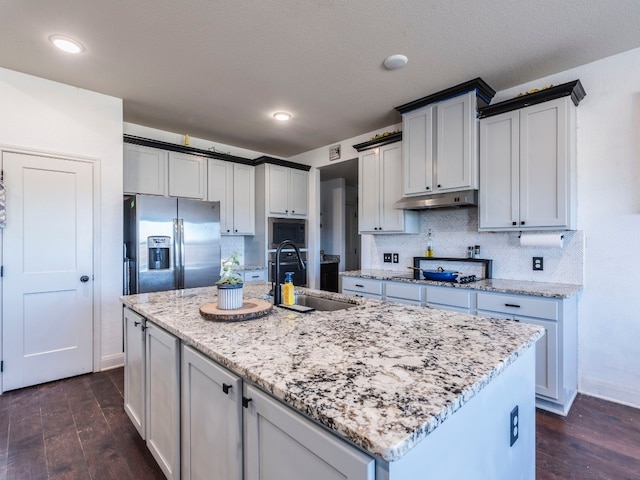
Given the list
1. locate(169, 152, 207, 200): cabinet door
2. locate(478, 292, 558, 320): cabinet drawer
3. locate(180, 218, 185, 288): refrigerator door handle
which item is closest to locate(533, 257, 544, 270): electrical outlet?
locate(478, 292, 558, 320): cabinet drawer

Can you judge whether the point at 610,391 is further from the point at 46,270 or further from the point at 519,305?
the point at 46,270

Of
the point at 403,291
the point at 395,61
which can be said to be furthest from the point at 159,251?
the point at 395,61

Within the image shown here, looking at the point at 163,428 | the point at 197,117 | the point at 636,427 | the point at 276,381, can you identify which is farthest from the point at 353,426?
the point at 197,117

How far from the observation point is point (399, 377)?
873mm

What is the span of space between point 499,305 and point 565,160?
3.99ft

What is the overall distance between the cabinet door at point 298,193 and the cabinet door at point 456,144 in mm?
2281

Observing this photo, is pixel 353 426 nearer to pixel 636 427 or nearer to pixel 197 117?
pixel 636 427

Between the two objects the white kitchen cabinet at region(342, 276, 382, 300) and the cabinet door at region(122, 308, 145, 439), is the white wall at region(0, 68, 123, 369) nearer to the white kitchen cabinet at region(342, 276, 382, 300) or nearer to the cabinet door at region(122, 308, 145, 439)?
the cabinet door at region(122, 308, 145, 439)

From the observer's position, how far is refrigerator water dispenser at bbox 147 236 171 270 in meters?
3.24

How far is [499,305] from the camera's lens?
8.38ft

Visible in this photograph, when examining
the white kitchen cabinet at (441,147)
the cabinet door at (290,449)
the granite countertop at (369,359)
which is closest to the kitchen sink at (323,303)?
the granite countertop at (369,359)

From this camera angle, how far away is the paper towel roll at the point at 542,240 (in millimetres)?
2615

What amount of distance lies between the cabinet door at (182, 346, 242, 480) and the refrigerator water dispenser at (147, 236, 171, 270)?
86.2 inches

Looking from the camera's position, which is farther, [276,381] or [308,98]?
[308,98]
